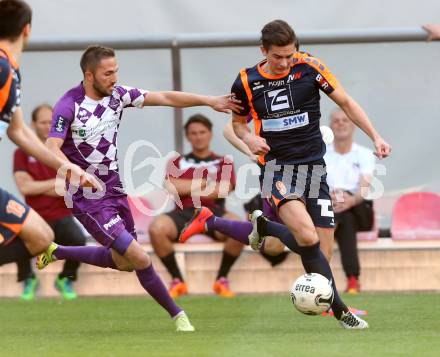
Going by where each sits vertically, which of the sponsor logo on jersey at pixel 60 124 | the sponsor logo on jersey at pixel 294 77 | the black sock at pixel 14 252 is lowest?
the black sock at pixel 14 252

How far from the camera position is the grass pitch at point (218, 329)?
7.27 m

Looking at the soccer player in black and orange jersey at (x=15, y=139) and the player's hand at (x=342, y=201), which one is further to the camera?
the player's hand at (x=342, y=201)

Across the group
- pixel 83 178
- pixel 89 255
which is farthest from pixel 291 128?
pixel 83 178

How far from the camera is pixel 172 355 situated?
6988 millimetres

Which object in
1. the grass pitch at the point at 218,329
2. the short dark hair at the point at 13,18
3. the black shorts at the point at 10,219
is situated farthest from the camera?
the grass pitch at the point at 218,329

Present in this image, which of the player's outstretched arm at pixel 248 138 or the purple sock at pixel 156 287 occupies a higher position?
the player's outstretched arm at pixel 248 138

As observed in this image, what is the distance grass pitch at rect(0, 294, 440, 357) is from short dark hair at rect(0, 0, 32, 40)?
6.40ft

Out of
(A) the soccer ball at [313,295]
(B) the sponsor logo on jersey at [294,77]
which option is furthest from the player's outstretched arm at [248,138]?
(A) the soccer ball at [313,295]

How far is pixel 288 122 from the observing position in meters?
8.80

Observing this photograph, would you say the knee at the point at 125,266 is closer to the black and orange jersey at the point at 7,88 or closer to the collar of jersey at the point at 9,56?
the black and orange jersey at the point at 7,88

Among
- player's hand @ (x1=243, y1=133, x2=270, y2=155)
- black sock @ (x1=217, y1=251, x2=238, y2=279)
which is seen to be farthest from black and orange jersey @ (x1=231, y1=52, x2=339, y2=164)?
black sock @ (x1=217, y1=251, x2=238, y2=279)

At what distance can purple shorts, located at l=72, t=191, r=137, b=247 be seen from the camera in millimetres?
8570

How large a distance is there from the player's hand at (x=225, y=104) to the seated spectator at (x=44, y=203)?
3179mm

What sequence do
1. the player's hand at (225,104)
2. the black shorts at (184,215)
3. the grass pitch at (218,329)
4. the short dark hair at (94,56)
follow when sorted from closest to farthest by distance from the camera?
the grass pitch at (218,329)
the short dark hair at (94,56)
the player's hand at (225,104)
the black shorts at (184,215)
